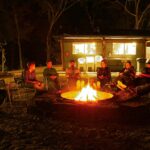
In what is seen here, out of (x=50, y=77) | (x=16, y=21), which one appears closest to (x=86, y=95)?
(x=50, y=77)

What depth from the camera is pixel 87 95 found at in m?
8.20

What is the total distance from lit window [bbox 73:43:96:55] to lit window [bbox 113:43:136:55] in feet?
4.11

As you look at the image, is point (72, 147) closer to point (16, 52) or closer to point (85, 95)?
point (85, 95)

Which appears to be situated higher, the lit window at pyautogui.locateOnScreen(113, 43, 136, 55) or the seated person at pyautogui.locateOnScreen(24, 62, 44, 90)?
the lit window at pyautogui.locateOnScreen(113, 43, 136, 55)

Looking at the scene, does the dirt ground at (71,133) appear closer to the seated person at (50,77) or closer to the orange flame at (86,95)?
the orange flame at (86,95)

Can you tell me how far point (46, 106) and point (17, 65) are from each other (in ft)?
59.5

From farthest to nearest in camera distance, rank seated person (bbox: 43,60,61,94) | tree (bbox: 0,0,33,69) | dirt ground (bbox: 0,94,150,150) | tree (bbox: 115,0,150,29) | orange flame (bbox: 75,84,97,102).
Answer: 1. tree (bbox: 115,0,150,29)
2. tree (bbox: 0,0,33,69)
3. seated person (bbox: 43,60,61,94)
4. orange flame (bbox: 75,84,97,102)
5. dirt ground (bbox: 0,94,150,150)

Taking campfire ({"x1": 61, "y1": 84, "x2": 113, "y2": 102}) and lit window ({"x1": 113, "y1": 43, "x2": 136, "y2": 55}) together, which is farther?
lit window ({"x1": 113, "y1": 43, "x2": 136, "y2": 55})

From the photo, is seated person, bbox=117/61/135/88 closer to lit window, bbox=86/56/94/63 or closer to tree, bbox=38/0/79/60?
lit window, bbox=86/56/94/63

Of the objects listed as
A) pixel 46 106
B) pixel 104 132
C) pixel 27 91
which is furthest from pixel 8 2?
pixel 104 132

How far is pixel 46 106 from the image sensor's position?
8.14 meters

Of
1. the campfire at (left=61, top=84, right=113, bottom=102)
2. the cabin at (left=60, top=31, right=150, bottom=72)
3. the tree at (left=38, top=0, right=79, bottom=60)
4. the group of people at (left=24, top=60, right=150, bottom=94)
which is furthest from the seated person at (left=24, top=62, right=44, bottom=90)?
the tree at (left=38, top=0, right=79, bottom=60)

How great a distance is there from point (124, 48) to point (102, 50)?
129cm

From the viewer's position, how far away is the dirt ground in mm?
6148
